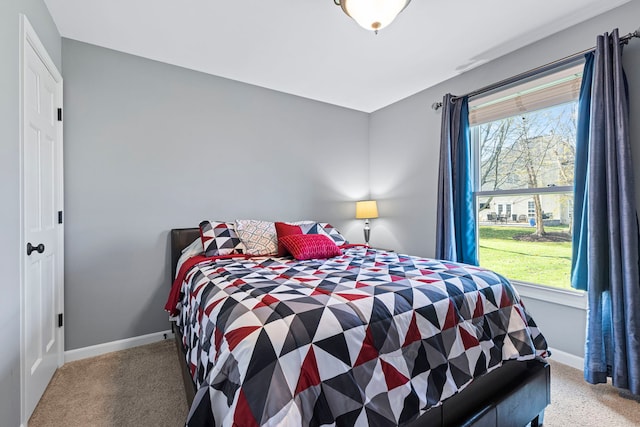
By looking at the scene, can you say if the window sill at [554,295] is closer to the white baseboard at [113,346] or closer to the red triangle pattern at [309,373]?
the red triangle pattern at [309,373]

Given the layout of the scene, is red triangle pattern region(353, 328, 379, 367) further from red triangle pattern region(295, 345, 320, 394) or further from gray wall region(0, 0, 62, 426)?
gray wall region(0, 0, 62, 426)

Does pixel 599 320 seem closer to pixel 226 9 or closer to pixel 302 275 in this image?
pixel 302 275

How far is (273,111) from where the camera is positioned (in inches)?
128

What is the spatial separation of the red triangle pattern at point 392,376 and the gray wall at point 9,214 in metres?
1.65

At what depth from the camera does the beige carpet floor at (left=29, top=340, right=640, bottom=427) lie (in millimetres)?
1608

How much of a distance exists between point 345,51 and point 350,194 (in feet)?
5.88

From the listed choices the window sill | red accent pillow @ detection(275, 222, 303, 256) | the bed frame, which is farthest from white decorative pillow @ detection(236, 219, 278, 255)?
Answer: the window sill

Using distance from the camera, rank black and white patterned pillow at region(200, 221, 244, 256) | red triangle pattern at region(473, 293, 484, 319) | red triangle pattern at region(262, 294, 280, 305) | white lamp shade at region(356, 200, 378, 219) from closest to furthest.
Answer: red triangle pattern at region(262, 294, 280, 305)
red triangle pattern at region(473, 293, 484, 319)
black and white patterned pillow at region(200, 221, 244, 256)
white lamp shade at region(356, 200, 378, 219)

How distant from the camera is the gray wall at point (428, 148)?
2.00 meters

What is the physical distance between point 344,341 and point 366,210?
9.11ft

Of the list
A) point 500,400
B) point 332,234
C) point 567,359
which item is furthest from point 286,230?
point 567,359

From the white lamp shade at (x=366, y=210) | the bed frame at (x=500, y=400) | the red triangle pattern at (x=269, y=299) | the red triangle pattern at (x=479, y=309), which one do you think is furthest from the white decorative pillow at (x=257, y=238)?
the red triangle pattern at (x=479, y=309)

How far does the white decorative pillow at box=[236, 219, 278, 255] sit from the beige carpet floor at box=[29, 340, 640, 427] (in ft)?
3.39

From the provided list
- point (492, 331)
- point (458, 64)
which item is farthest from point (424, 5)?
point (492, 331)
